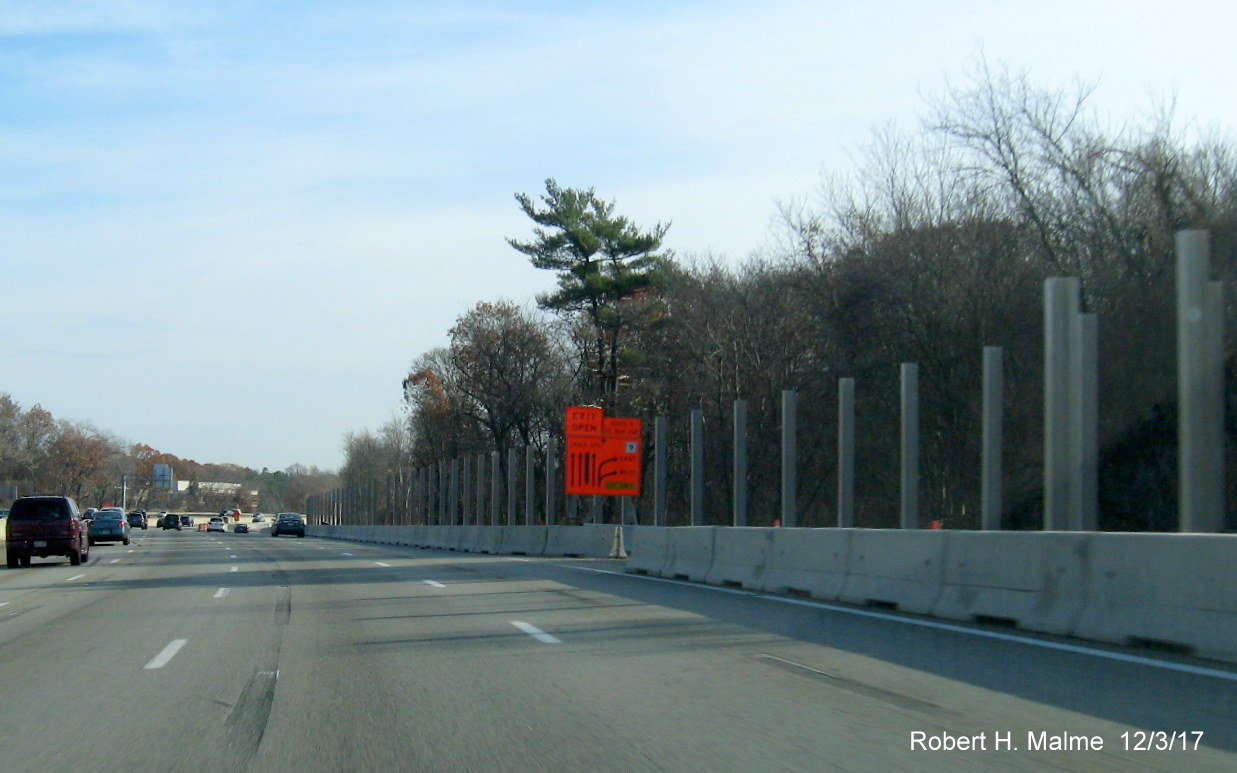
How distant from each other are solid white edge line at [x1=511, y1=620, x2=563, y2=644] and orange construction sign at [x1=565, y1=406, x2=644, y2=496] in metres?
26.3

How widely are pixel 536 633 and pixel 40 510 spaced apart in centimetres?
2362

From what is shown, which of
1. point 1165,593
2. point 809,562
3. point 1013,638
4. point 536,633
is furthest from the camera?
point 809,562

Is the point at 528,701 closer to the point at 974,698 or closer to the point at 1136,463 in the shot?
the point at 974,698

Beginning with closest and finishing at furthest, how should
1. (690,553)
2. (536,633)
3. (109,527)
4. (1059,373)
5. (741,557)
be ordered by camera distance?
(536,633) < (1059,373) < (741,557) < (690,553) < (109,527)

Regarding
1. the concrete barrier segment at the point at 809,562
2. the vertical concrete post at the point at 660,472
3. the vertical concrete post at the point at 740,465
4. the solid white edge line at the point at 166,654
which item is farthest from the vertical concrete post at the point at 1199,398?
the vertical concrete post at the point at 660,472

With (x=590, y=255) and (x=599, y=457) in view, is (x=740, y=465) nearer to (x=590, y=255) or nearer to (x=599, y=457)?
(x=599, y=457)

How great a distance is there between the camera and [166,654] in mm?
11938

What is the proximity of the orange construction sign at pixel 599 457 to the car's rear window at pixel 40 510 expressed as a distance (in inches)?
614

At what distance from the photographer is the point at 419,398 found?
10512 cm

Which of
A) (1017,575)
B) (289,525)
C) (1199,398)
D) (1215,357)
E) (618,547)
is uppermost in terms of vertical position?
(1215,357)

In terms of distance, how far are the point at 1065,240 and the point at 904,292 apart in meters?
5.67

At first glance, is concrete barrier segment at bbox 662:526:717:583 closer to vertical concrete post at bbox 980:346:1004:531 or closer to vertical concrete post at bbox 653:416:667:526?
vertical concrete post at bbox 980:346:1004:531

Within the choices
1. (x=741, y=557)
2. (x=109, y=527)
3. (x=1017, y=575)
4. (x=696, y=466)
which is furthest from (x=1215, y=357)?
(x=109, y=527)

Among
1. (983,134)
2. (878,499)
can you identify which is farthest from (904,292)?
(878,499)
